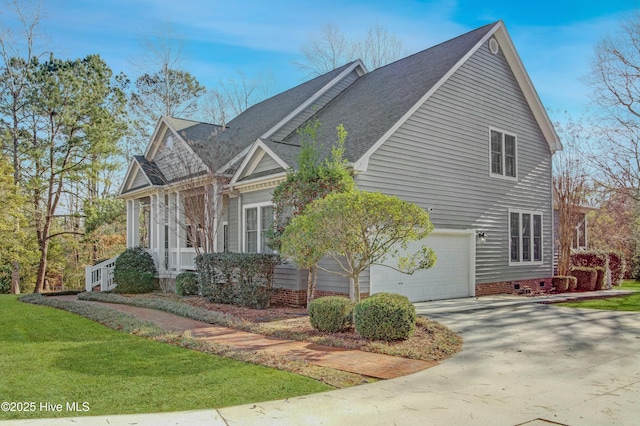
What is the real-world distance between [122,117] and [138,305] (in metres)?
17.3

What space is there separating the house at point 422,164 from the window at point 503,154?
4cm

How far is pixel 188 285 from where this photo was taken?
1585 cm

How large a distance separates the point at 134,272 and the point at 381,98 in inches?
390

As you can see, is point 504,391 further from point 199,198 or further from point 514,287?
point 199,198

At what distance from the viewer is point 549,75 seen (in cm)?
1925

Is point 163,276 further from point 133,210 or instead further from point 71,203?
point 71,203

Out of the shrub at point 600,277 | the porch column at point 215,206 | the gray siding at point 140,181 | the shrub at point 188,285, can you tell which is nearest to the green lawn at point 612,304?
the shrub at point 600,277

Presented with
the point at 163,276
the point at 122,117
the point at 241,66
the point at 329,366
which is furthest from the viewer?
the point at 241,66

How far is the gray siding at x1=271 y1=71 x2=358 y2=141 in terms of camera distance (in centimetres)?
1755

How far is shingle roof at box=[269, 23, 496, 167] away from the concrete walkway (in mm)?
6071

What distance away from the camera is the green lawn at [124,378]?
5199mm

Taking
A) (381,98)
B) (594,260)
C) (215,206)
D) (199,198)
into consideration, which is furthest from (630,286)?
(199,198)

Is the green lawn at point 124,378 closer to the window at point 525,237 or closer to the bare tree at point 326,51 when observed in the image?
the window at point 525,237

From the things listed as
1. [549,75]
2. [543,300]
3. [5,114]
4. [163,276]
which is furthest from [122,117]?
[543,300]
